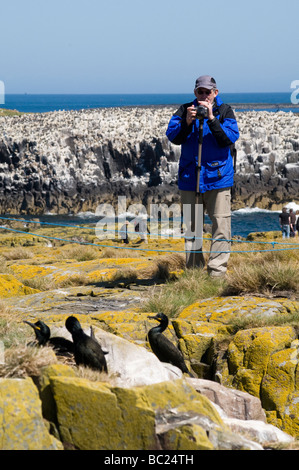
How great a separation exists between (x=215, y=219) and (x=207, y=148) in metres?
0.93

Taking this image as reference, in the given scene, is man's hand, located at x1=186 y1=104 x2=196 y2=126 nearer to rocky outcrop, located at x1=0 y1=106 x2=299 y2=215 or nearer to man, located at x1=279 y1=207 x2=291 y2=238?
man, located at x1=279 y1=207 x2=291 y2=238

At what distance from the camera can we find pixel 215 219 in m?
8.52

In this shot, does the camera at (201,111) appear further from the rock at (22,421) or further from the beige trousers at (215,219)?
the rock at (22,421)

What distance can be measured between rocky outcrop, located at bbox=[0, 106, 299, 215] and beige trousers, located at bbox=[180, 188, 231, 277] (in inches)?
1677

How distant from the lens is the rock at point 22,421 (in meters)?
3.74

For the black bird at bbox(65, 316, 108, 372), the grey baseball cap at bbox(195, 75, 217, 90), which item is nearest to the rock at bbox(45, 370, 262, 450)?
the black bird at bbox(65, 316, 108, 372)

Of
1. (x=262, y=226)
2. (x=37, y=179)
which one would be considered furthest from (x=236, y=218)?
(x=37, y=179)

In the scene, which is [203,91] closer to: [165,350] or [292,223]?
[165,350]

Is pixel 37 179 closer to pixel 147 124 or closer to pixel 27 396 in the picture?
pixel 147 124

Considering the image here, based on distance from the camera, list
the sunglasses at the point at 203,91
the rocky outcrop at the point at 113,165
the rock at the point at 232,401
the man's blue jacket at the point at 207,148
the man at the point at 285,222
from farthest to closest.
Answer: the rocky outcrop at the point at 113,165
the man at the point at 285,222
the man's blue jacket at the point at 207,148
the sunglasses at the point at 203,91
the rock at the point at 232,401

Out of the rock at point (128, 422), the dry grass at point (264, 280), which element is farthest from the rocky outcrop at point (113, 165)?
the rock at point (128, 422)

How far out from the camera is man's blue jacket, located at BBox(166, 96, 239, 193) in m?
7.99

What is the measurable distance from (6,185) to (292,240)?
151 ft

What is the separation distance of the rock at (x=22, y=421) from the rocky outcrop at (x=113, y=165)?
47275 millimetres
